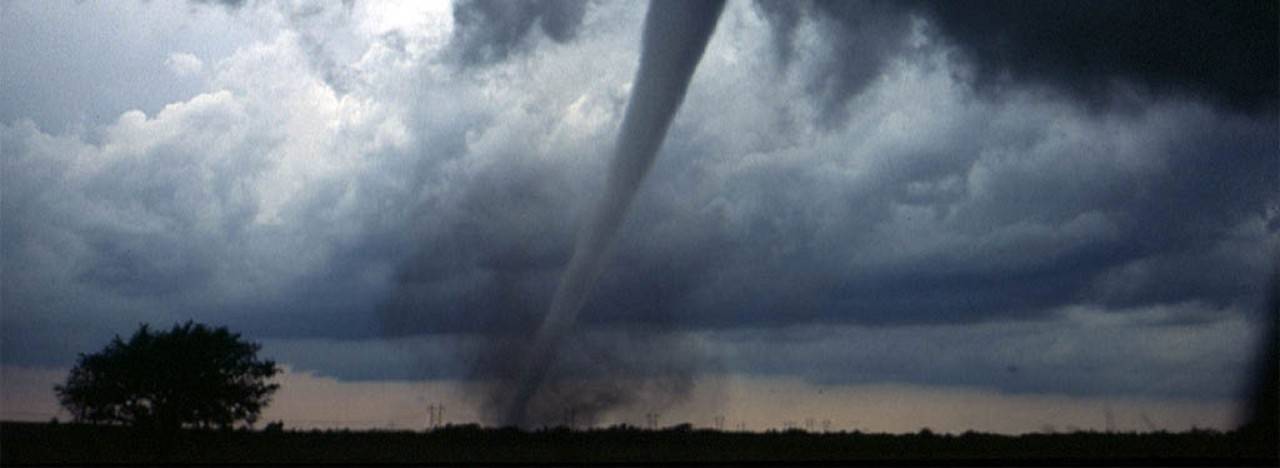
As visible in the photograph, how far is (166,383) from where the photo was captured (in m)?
73.2

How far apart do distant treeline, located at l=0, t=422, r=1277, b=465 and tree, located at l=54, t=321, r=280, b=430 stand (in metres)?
1.35

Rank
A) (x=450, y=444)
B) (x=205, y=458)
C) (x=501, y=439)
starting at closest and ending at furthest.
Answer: (x=205, y=458), (x=450, y=444), (x=501, y=439)

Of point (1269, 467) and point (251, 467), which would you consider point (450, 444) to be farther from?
point (1269, 467)

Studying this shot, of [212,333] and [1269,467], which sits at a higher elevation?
[212,333]

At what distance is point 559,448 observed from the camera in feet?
258

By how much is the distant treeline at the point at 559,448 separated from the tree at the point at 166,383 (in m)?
1.35

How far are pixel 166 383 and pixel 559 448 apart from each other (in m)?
26.2

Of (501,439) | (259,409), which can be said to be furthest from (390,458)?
(501,439)

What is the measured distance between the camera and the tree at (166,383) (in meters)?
73.2

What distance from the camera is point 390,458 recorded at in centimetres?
6231

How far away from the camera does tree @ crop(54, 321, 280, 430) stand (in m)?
73.2

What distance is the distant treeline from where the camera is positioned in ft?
192

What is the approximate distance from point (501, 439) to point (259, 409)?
2317cm

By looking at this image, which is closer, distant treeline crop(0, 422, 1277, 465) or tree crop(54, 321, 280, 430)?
distant treeline crop(0, 422, 1277, 465)
